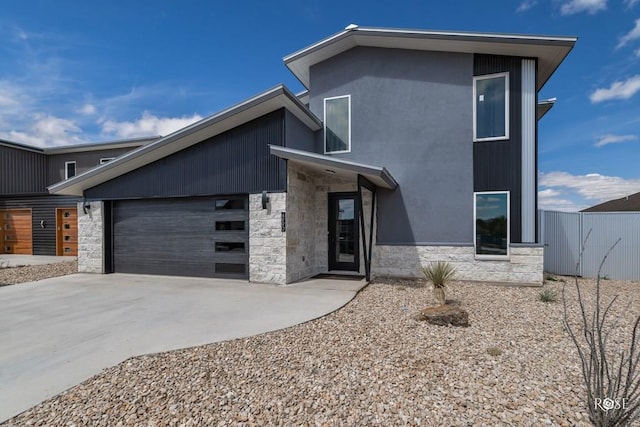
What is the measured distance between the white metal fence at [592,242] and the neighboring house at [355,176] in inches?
108

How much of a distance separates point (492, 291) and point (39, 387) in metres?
7.99

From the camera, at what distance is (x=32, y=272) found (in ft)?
32.4

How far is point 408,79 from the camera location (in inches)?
345

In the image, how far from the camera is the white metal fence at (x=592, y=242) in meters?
8.82

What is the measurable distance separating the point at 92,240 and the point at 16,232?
9.74 meters

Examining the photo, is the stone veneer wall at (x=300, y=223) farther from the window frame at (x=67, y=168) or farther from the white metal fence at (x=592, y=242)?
the window frame at (x=67, y=168)

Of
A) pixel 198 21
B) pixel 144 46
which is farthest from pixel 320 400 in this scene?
pixel 144 46

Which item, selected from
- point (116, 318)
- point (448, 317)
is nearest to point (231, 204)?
point (116, 318)

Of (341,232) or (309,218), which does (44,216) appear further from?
(341,232)

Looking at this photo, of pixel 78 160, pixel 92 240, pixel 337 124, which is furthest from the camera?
pixel 78 160

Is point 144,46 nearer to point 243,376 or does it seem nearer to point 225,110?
point 225,110

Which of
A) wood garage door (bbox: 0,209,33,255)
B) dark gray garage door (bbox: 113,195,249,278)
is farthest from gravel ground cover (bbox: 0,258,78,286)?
wood garage door (bbox: 0,209,33,255)

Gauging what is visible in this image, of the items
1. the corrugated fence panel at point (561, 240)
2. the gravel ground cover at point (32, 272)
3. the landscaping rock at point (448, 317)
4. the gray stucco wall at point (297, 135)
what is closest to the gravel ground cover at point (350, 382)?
the landscaping rock at point (448, 317)

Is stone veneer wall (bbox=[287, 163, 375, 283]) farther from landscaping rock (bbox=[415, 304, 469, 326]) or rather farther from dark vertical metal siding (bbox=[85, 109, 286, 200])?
landscaping rock (bbox=[415, 304, 469, 326])
